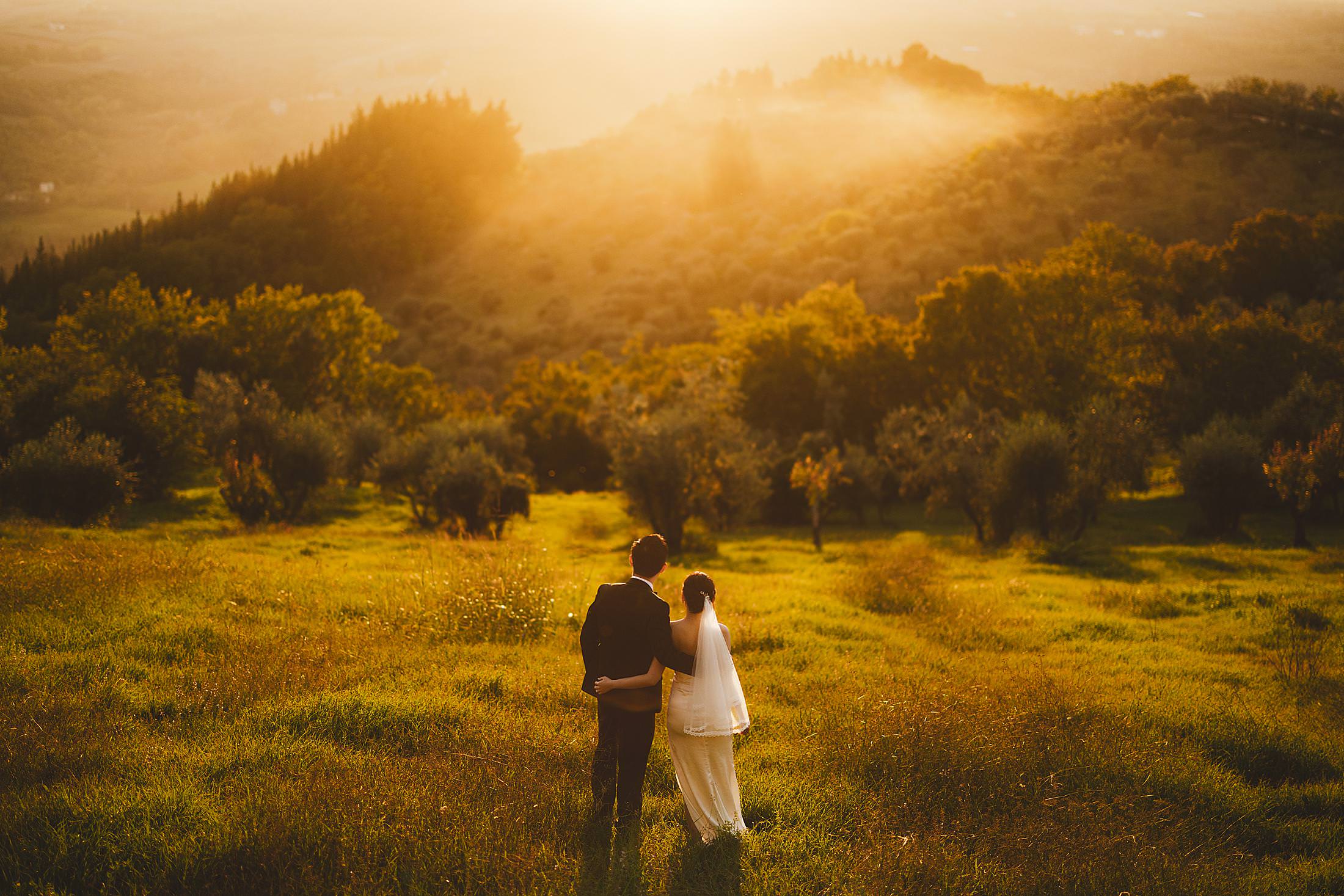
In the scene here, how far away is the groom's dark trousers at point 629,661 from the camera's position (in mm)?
6535

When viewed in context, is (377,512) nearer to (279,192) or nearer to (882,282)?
(882,282)

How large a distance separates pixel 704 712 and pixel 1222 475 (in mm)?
34152

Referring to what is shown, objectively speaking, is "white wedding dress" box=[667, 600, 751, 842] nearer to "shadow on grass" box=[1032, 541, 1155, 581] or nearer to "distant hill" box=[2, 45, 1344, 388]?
"shadow on grass" box=[1032, 541, 1155, 581]

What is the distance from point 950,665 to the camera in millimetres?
12914

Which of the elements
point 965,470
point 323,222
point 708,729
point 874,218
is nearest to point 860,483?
point 965,470

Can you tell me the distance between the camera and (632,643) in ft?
21.5

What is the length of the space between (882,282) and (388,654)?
313ft

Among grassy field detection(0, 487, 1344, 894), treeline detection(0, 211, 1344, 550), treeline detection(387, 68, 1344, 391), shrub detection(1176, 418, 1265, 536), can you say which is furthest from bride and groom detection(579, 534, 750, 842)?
treeline detection(387, 68, 1344, 391)

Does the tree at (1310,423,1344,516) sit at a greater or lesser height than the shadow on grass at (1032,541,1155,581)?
greater

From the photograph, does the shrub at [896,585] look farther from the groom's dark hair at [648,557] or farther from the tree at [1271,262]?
the tree at [1271,262]

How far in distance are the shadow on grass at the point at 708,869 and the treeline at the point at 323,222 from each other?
247ft

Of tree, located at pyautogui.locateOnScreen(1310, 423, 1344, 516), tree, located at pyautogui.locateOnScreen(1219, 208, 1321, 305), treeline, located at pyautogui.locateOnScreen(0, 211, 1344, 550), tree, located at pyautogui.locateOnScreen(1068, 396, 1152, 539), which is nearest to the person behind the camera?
tree, located at pyautogui.locateOnScreen(1310, 423, 1344, 516)

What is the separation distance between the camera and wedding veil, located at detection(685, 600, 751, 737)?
21.2ft

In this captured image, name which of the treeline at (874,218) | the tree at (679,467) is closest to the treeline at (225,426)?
the tree at (679,467)
